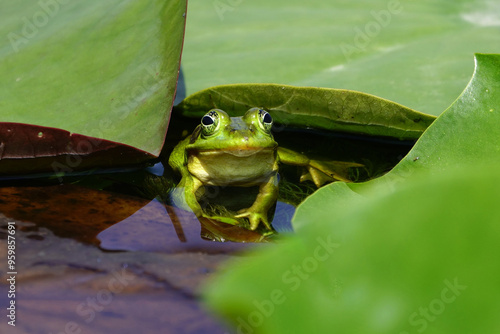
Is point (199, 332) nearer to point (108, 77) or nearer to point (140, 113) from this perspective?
point (140, 113)

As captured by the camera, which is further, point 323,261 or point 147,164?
point 147,164

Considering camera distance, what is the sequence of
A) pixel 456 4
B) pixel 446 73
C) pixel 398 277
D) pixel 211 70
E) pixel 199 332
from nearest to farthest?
pixel 398 277, pixel 199 332, pixel 446 73, pixel 211 70, pixel 456 4

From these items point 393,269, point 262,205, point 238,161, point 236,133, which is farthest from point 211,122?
point 393,269

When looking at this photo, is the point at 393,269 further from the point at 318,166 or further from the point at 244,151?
the point at 318,166

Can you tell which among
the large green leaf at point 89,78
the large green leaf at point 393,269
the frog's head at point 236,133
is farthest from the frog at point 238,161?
the large green leaf at point 393,269

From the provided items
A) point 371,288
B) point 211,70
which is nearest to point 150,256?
point 371,288
